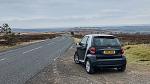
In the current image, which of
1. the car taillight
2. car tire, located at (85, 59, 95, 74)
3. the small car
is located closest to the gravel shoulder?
car tire, located at (85, 59, 95, 74)

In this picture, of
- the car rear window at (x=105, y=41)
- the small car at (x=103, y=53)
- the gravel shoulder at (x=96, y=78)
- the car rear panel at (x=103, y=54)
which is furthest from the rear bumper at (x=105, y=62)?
the car rear window at (x=105, y=41)

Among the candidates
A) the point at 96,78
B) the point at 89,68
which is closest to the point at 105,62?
the point at 89,68

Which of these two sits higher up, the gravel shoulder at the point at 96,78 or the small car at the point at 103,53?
the small car at the point at 103,53

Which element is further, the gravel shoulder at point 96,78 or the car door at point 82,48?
the car door at point 82,48

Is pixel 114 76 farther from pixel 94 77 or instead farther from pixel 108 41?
pixel 108 41

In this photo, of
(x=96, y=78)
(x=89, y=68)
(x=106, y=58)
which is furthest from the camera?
(x=89, y=68)

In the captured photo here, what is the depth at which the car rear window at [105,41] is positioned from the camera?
Answer: 13.8 m

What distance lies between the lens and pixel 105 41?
13945 millimetres

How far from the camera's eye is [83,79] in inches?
480

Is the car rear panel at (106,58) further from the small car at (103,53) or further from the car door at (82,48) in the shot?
the car door at (82,48)

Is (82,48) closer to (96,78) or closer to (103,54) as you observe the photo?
(103,54)

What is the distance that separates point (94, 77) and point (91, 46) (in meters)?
1.64

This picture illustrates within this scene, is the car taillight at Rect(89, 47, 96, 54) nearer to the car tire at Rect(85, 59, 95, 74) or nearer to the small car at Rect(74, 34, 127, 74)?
the small car at Rect(74, 34, 127, 74)

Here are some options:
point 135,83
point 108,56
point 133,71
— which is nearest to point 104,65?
point 108,56
